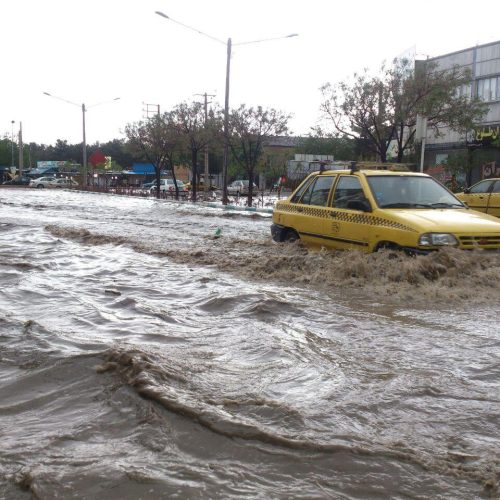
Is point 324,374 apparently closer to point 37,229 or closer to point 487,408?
point 487,408

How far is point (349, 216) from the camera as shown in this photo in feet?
26.1

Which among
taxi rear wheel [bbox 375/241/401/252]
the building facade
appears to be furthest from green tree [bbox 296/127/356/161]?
taxi rear wheel [bbox 375/241/401/252]

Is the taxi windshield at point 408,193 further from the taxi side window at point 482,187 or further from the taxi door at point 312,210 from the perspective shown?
the taxi side window at point 482,187

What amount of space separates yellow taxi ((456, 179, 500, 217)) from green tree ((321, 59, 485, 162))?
→ 5.87 meters

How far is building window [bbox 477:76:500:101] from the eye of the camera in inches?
1299

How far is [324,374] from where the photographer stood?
4.02 metres

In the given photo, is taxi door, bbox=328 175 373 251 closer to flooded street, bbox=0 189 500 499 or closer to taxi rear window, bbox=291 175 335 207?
taxi rear window, bbox=291 175 335 207

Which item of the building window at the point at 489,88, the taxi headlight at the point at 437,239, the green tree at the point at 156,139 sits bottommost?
the taxi headlight at the point at 437,239

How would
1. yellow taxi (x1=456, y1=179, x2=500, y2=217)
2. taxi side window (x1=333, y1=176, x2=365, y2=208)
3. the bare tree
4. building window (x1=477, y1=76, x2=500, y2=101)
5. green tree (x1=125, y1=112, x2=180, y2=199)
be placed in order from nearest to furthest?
taxi side window (x1=333, y1=176, x2=365, y2=208), yellow taxi (x1=456, y1=179, x2=500, y2=217), the bare tree, building window (x1=477, y1=76, x2=500, y2=101), green tree (x1=125, y1=112, x2=180, y2=199)

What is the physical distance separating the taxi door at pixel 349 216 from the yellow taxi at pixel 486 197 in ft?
24.5

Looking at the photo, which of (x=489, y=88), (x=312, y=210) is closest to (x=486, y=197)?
(x=312, y=210)

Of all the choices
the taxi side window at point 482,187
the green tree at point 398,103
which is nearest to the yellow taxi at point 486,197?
the taxi side window at point 482,187

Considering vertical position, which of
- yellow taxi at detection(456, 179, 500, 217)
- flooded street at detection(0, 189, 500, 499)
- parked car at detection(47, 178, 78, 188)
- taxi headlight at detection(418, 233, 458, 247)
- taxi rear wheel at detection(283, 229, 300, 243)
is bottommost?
parked car at detection(47, 178, 78, 188)

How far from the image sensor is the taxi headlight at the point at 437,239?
678 centimetres
